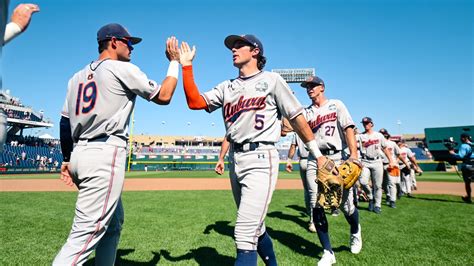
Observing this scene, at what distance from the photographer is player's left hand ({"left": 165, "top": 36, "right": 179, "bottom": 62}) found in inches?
89.4

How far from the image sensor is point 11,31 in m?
1.55

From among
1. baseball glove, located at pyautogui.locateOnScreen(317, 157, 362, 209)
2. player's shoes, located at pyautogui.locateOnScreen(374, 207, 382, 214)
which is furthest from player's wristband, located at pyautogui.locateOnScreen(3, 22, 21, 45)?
player's shoes, located at pyautogui.locateOnScreen(374, 207, 382, 214)

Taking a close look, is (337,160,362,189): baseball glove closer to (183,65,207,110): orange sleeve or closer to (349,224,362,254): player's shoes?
(349,224,362,254): player's shoes

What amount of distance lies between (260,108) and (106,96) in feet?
4.07

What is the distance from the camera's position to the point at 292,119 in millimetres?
2408

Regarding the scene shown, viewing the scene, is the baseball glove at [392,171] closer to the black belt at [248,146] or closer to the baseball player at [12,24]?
the black belt at [248,146]

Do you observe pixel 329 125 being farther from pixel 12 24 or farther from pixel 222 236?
pixel 12 24

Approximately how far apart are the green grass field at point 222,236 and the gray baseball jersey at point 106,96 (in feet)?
6.36

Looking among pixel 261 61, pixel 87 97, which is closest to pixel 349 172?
pixel 261 61

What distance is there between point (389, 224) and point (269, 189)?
14.4ft

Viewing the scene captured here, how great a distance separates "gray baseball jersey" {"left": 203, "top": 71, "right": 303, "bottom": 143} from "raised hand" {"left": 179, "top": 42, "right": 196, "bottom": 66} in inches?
19.6

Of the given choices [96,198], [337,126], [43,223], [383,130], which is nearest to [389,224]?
[337,126]

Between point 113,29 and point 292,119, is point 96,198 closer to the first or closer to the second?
point 113,29

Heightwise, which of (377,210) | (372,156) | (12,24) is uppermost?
(12,24)
